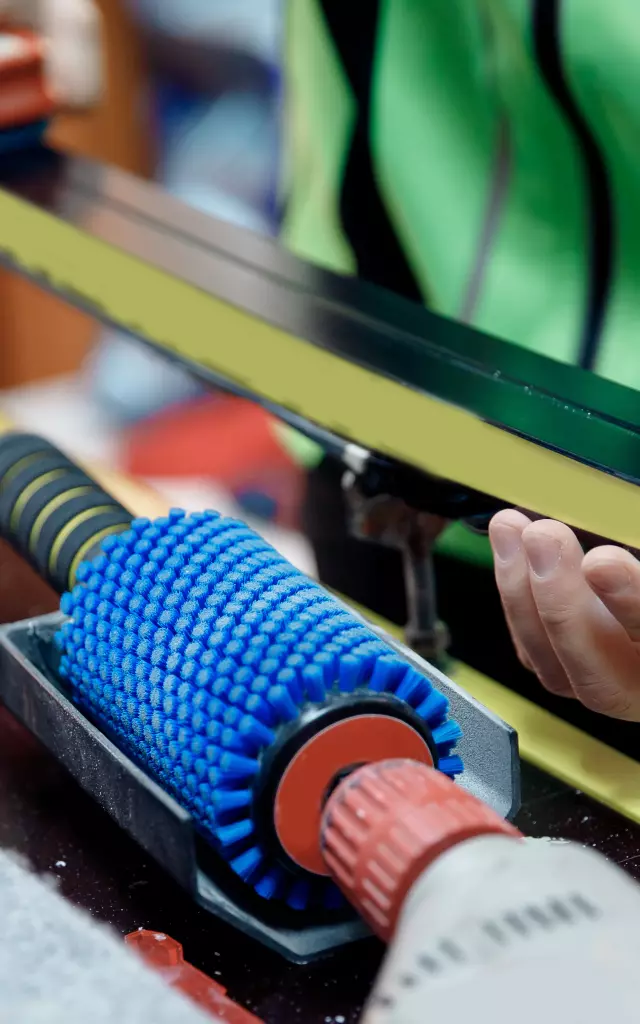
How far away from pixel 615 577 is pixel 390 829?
0.09 m

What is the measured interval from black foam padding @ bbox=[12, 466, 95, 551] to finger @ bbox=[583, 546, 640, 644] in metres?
0.16

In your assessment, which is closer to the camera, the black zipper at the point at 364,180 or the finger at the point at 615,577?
the finger at the point at 615,577

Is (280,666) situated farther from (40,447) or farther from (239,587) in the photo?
(40,447)

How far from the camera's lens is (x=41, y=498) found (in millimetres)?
395

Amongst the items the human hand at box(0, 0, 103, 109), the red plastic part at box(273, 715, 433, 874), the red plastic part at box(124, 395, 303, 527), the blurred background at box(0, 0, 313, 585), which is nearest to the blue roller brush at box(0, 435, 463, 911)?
the red plastic part at box(273, 715, 433, 874)

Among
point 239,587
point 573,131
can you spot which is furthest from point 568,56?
point 239,587

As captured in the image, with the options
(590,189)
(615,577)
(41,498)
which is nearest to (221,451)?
(590,189)

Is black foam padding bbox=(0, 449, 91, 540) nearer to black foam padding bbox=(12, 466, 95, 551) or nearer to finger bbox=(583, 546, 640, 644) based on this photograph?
black foam padding bbox=(12, 466, 95, 551)

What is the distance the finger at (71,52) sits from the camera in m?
0.74

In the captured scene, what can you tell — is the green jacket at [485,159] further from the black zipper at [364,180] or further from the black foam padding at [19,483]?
the black foam padding at [19,483]

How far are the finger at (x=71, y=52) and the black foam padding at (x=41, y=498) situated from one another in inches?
16.1

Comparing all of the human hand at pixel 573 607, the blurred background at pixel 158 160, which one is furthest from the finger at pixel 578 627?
the blurred background at pixel 158 160

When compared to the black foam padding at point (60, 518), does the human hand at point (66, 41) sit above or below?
above

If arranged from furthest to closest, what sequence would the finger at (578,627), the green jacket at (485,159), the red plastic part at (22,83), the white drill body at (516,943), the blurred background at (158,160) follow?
the blurred background at (158,160) < the red plastic part at (22,83) < the green jacket at (485,159) < the finger at (578,627) < the white drill body at (516,943)
